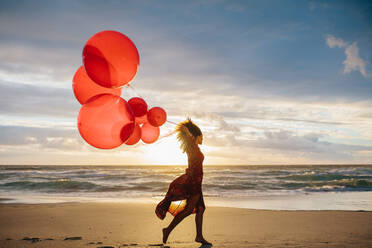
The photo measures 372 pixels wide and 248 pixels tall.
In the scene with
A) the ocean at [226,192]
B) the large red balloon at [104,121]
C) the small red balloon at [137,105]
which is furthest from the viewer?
the ocean at [226,192]

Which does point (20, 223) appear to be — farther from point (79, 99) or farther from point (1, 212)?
point (79, 99)

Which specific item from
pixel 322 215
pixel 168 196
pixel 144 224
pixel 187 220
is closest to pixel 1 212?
pixel 144 224

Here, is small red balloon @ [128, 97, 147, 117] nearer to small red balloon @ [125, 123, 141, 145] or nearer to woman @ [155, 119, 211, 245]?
small red balloon @ [125, 123, 141, 145]

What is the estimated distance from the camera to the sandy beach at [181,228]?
5.44 metres

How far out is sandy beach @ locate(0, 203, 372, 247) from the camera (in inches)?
214

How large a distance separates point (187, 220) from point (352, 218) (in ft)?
13.1

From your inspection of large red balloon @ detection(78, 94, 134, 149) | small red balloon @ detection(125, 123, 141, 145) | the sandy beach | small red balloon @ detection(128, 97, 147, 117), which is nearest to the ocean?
the sandy beach

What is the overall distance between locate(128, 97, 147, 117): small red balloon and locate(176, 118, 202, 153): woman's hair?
76 centimetres

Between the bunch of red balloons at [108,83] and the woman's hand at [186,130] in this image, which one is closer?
the bunch of red balloons at [108,83]

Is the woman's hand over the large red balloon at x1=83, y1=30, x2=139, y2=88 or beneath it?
beneath

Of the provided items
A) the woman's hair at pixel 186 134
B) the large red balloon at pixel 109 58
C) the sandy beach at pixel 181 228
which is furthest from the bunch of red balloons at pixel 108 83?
the sandy beach at pixel 181 228

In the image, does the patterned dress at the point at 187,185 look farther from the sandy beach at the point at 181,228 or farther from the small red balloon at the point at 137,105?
the small red balloon at the point at 137,105

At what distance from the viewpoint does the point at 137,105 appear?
5609 mm

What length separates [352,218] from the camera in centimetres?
779
